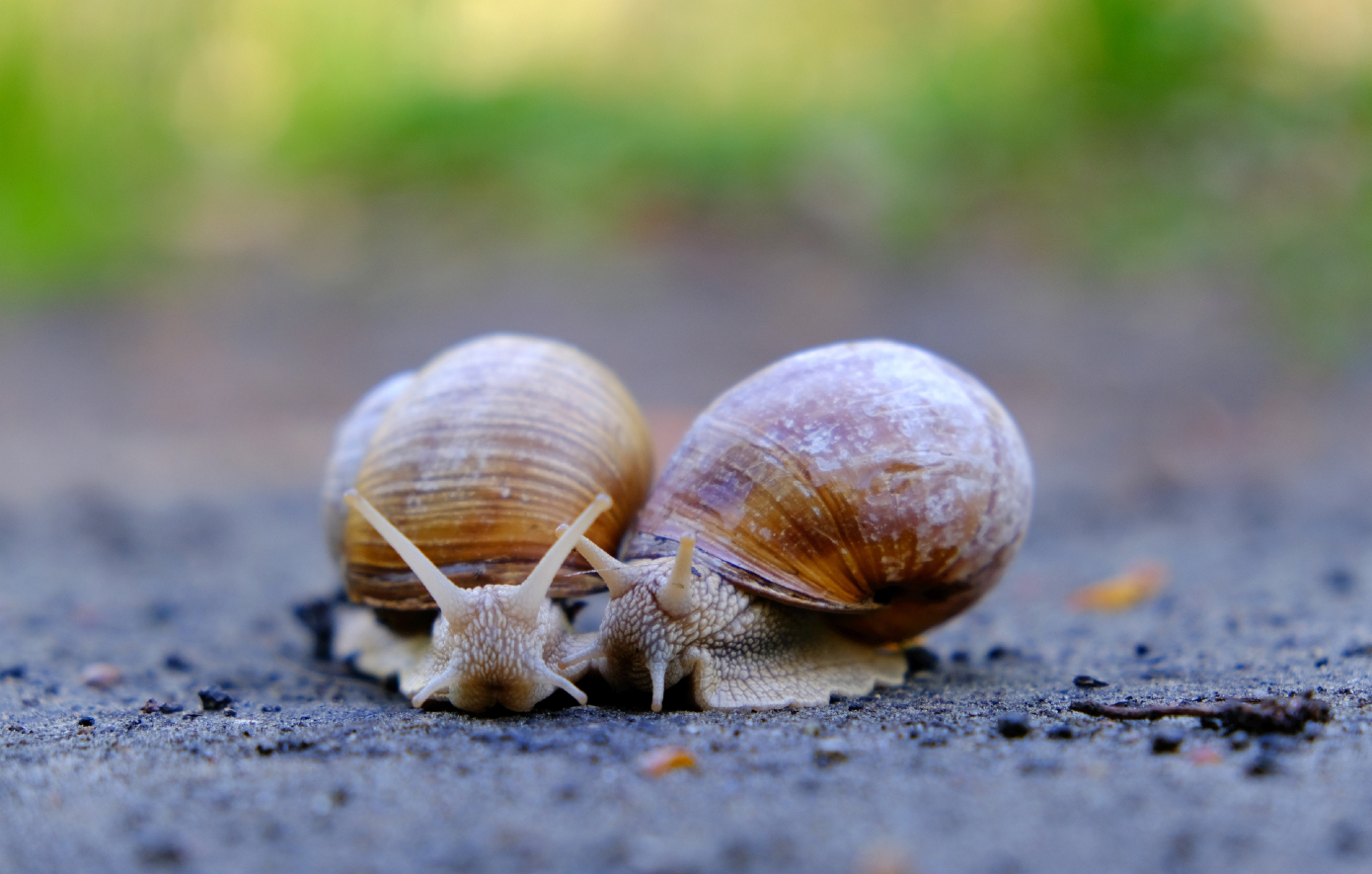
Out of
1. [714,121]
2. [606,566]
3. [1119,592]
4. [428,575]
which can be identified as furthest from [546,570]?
[714,121]

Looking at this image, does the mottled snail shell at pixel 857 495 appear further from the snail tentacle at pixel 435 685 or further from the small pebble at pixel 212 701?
the small pebble at pixel 212 701

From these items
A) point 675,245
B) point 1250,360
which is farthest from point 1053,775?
point 675,245

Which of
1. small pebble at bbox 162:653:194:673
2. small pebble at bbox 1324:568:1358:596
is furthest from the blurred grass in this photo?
small pebble at bbox 162:653:194:673

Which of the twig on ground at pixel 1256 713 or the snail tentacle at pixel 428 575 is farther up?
the twig on ground at pixel 1256 713

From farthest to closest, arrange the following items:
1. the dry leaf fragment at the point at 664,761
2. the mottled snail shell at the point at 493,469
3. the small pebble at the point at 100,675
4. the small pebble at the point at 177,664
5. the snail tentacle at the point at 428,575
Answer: the small pebble at the point at 177,664 < the small pebble at the point at 100,675 < the mottled snail shell at the point at 493,469 < the snail tentacle at the point at 428,575 < the dry leaf fragment at the point at 664,761

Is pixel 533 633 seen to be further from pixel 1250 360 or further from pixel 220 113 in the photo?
pixel 220 113

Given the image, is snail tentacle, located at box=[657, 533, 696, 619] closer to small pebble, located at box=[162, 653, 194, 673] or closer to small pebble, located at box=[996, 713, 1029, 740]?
small pebble, located at box=[996, 713, 1029, 740]

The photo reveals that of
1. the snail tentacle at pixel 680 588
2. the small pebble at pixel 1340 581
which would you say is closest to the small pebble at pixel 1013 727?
the snail tentacle at pixel 680 588

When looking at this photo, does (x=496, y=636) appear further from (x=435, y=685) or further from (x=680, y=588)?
(x=680, y=588)
